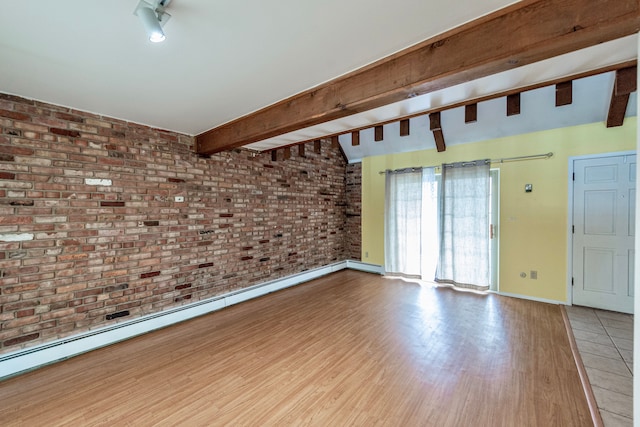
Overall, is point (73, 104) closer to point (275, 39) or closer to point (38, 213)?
point (38, 213)

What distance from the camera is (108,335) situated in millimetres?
2695

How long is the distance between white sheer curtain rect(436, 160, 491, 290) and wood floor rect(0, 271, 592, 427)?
1008 millimetres

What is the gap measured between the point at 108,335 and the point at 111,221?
1.21 m

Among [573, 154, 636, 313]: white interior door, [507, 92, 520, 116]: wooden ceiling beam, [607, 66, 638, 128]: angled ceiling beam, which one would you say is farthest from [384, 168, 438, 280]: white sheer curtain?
[507, 92, 520, 116]: wooden ceiling beam

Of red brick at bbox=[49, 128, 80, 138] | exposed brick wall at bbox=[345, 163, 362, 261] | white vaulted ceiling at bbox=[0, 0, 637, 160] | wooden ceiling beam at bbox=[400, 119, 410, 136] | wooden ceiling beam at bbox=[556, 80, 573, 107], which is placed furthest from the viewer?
exposed brick wall at bbox=[345, 163, 362, 261]

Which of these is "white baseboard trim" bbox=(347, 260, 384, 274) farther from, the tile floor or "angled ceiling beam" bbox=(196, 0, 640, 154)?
"angled ceiling beam" bbox=(196, 0, 640, 154)

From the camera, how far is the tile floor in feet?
5.92

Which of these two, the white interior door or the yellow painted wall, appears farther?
the yellow painted wall

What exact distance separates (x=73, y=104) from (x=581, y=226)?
6228mm

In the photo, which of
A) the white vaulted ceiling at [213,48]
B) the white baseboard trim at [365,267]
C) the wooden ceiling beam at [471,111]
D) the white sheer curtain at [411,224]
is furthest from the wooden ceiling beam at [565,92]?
the white baseboard trim at [365,267]

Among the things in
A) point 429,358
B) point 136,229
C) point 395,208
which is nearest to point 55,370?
point 136,229

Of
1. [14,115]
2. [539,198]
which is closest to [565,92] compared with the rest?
[539,198]

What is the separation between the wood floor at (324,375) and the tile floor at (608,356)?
0.44 feet

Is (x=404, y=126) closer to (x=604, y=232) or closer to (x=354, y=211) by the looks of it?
(x=604, y=232)
